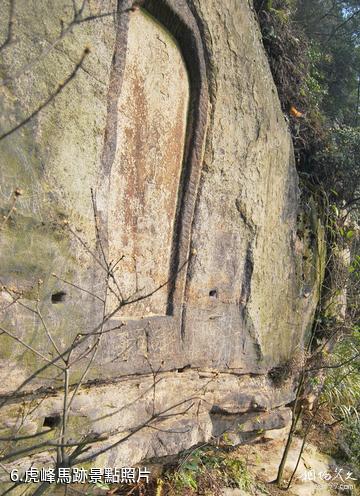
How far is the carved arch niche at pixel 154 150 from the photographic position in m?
2.98

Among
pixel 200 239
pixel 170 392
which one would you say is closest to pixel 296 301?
A: pixel 200 239

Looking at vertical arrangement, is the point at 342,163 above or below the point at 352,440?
above

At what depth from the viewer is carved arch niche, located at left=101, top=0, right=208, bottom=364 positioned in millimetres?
2980

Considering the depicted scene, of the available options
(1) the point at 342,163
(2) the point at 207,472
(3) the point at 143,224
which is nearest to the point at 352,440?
(2) the point at 207,472

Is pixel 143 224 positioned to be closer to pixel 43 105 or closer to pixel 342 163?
pixel 43 105

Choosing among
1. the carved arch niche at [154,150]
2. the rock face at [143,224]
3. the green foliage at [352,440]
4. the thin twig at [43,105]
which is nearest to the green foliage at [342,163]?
the rock face at [143,224]

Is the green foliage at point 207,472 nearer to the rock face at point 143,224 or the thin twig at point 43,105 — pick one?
the rock face at point 143,224

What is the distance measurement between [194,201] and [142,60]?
100 cm

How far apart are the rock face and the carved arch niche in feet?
0.04

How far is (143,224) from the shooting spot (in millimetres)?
3182

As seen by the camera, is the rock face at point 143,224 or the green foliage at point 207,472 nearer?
the rock face at point 143,224

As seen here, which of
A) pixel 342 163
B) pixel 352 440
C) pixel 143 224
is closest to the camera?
pixel 143 224

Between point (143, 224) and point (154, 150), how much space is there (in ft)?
1.63

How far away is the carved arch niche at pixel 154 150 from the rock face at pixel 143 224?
0.04 feet
